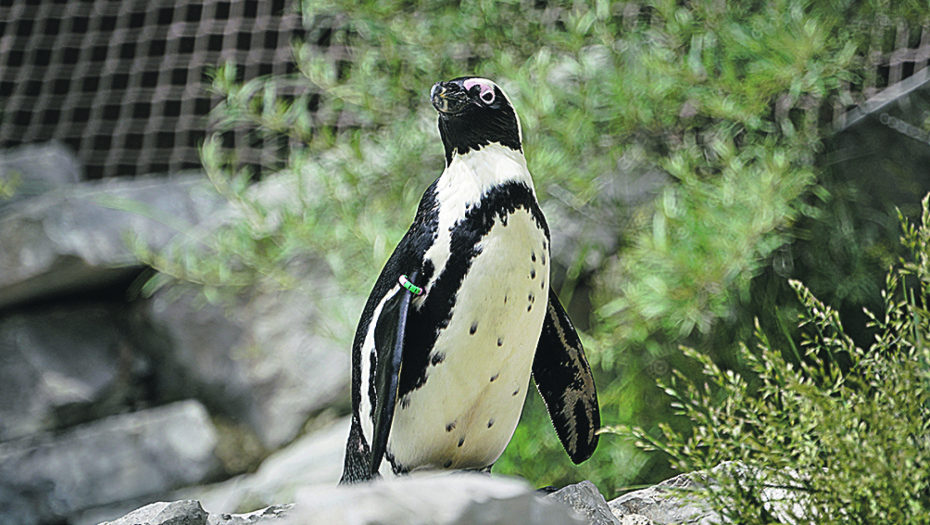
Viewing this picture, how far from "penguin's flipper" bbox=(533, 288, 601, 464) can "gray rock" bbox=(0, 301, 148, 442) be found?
4.68ft

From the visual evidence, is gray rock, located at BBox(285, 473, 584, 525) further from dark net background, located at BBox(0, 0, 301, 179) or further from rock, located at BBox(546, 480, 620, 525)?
dark net background, located at BBox(0, 0, 301, 179)

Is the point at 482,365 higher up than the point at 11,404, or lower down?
higher up

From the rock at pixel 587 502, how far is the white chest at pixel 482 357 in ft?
0.22

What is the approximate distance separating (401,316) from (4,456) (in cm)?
150

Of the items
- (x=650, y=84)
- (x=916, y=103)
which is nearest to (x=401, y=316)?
(x=650, y=84)

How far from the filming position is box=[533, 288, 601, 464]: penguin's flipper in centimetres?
68

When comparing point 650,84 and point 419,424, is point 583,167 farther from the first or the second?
point 419,424

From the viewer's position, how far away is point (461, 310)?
572 millimetres

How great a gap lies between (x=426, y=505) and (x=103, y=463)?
1541mm


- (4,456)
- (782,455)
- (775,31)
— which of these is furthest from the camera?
(4,456)

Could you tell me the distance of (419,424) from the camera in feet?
1.94

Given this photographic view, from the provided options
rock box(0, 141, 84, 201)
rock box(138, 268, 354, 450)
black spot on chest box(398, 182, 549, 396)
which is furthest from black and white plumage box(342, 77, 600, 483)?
rock box(0, 141, 84, 201)

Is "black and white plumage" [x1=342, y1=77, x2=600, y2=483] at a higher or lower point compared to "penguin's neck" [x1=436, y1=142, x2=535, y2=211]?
lower

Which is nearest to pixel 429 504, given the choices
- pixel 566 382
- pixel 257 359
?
pixel 566 382
